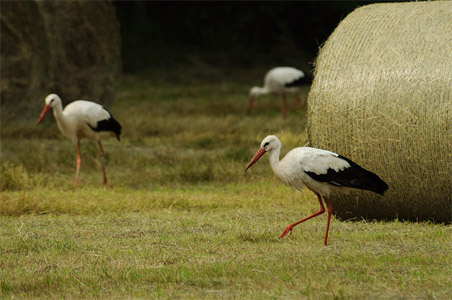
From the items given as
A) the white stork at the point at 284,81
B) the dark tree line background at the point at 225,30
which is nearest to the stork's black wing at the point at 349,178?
the white stork at the point at 284,81

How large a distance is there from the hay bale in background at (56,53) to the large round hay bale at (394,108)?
660 cm

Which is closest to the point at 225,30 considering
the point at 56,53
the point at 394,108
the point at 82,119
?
the point at 56,53

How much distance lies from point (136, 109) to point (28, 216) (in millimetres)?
8736

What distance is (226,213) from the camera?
7488 millimetres

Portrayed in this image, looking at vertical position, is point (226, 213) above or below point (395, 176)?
below

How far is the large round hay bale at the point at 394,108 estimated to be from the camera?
21.8ft

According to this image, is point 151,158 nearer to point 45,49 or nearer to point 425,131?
point 45,49

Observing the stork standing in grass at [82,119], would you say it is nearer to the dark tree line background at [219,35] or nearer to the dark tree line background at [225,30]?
the dark tree line background at [219,35]

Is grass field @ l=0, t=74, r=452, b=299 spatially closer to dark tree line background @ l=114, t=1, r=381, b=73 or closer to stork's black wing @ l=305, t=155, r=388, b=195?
stork's black wing @ l=305, t=155, r=388, b=195

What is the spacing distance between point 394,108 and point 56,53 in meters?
8.08

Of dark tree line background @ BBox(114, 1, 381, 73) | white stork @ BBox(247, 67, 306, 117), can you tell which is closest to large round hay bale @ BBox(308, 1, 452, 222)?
white stork @ BBox(247, 67, 306, 117)

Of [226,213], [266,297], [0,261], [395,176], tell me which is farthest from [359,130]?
[0,261]

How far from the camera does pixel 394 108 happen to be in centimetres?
676

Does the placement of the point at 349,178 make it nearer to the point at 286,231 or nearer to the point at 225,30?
the point at 286,231
